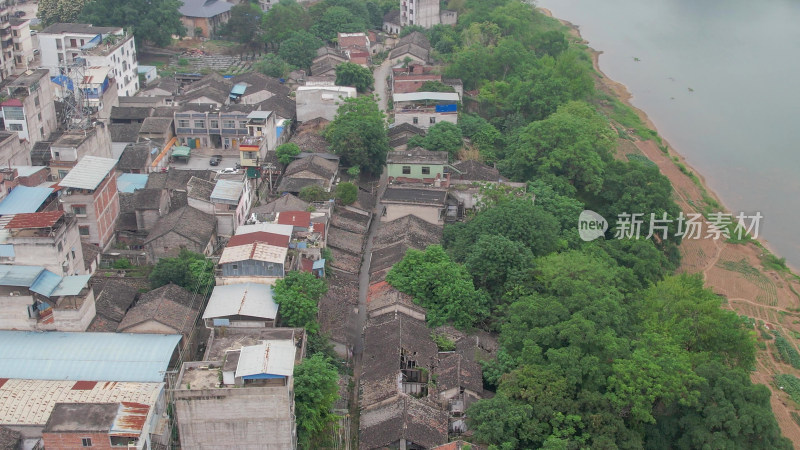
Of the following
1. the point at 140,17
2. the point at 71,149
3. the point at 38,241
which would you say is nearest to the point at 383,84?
the point at 140,17

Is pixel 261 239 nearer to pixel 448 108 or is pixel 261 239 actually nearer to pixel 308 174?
pixel 308 174

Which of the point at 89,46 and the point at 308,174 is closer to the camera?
the point at 308,174

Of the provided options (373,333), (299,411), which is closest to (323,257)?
(373,333)

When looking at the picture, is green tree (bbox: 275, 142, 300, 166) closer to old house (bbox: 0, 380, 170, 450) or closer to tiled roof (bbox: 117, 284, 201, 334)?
tiled roof (bbox: 117, 284, 201, 334)

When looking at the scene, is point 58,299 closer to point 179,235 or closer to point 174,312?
point 174,312

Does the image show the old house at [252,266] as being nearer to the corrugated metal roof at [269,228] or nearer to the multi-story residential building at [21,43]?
the corrugated metal roof at [269,228]

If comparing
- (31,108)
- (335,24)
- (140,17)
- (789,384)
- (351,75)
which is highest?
(140,17)
